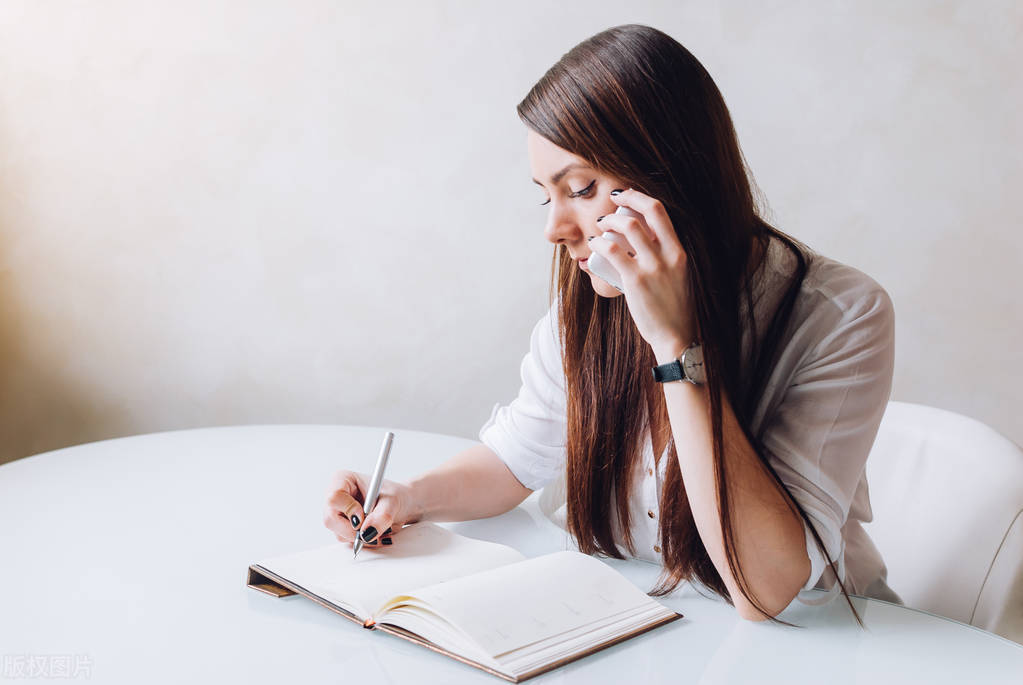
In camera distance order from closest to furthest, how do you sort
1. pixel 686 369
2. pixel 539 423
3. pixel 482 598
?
pixel 482 598, pixel 686 369, pixel 539 423

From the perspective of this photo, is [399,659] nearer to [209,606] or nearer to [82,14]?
[209,606]

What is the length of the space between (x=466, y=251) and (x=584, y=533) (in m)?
1.20

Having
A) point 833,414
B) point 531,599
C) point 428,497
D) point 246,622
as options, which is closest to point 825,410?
point 833,414

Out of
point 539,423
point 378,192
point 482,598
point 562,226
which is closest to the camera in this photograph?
point 482,598

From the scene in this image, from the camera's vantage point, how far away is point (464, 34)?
2.12m

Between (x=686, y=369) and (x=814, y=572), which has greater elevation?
(x=686, y=369)

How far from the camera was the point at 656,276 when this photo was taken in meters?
0.94

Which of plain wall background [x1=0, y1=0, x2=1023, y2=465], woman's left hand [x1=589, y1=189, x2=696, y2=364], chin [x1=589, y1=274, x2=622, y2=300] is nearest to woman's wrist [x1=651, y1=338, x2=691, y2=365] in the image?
woman's left hand [x1=589, y1=189, x2=696, y2=364]

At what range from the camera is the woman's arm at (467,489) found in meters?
1.15

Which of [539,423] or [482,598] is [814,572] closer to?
[482,598]

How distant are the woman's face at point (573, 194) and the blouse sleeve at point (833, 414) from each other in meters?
0.24

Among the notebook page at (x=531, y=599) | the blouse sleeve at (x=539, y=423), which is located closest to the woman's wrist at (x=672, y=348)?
the notebook page at (x=531, y=599)

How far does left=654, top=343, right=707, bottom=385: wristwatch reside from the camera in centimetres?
94

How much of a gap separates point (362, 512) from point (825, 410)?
541mm
